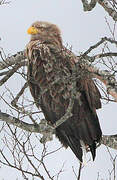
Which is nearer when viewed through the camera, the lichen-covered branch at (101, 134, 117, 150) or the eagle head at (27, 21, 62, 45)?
the lichen-covered branch at (101, 134, 117, 150)

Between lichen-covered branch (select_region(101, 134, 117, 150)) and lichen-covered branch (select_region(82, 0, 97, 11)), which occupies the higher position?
lichen-covered branch (select_region(82, 0, 97, 11))

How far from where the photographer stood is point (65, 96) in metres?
6.60

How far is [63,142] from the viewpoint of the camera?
7.04m

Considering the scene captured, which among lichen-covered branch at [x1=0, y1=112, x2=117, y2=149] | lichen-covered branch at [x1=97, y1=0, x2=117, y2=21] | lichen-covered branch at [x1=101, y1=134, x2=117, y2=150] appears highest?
lichen-covered branch at [x1=97, y1=0, x2=117, y2=21]

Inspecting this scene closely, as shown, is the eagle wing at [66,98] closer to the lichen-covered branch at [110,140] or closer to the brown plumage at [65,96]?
the brown plumage at [65,96]

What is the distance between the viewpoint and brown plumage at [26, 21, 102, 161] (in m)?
6.55

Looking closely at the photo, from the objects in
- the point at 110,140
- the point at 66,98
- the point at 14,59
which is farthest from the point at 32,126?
the point at 14,59

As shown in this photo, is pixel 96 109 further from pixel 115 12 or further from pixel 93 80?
pixel 115 12

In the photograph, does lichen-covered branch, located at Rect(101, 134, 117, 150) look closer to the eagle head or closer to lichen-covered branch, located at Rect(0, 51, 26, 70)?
the eagle head

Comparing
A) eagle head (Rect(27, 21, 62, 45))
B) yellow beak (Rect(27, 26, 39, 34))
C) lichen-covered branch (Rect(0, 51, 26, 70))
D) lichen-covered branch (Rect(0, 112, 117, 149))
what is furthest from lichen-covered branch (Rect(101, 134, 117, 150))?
yellow beak (Rect(27, 26, 39, 34))

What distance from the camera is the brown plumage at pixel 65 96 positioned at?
6547 mm

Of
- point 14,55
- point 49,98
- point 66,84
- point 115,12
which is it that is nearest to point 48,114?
point 49,98

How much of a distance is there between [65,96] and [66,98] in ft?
→ 0.13

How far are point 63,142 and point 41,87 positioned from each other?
114 centimetres
